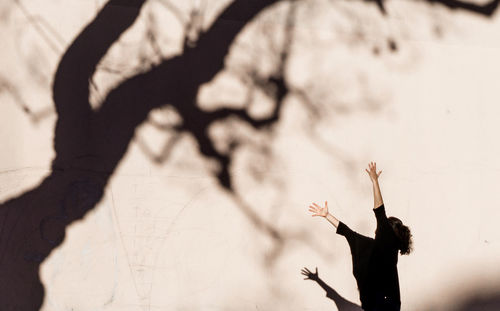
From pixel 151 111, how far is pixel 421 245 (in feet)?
10.2

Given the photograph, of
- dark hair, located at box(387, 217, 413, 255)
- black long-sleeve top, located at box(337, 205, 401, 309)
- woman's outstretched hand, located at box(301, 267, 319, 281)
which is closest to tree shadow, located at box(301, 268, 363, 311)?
woman's outstretched hand, located at box(301, 267, 319, 281)

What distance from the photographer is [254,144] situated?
13.3 feet

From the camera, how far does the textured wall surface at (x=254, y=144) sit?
13.0ft

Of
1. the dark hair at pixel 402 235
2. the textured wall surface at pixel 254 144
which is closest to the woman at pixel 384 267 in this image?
the dark hair at pixel 402 235

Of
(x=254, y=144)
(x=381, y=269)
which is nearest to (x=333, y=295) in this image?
(x=381, y=269)

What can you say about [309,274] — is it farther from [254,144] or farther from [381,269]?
[254,144]

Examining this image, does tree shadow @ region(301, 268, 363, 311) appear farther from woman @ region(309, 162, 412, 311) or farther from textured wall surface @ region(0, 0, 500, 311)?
woman @ region(309, 162, 412, 311)

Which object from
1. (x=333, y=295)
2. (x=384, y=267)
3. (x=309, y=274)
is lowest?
(x=333, y=295)

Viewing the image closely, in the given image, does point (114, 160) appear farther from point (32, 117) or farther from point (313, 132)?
point (313, 132)

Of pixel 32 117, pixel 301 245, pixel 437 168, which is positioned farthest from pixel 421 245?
pixel 32 117

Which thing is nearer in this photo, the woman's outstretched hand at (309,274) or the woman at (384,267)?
the woman at (384,267)

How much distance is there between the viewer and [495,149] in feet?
13.7

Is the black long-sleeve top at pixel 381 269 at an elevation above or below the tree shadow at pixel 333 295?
above

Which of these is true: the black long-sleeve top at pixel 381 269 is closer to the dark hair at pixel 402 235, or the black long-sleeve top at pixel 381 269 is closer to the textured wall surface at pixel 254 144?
the dark hair at pixel 402 235
